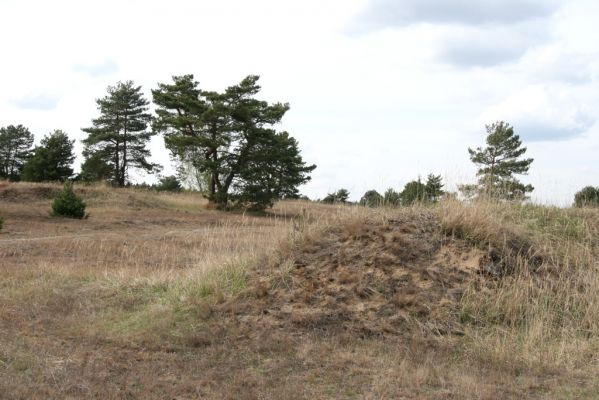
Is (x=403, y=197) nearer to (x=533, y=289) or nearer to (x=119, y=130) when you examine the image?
(x=533, y=289)

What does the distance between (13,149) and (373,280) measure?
1888 inches

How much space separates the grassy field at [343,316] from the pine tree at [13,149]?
4305cm

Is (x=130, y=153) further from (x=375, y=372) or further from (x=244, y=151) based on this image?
(x=375, y=372)

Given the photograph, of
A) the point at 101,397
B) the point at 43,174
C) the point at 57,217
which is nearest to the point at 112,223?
the point at 57,217

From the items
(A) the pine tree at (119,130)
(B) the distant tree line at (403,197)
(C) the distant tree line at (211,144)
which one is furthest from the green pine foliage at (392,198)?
(A) the pine tree at (119,130)

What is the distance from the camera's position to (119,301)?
305 inches

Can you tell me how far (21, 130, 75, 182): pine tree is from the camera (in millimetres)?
40062

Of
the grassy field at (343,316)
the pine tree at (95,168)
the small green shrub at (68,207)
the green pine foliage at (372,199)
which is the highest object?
the pine tree at (95,168)

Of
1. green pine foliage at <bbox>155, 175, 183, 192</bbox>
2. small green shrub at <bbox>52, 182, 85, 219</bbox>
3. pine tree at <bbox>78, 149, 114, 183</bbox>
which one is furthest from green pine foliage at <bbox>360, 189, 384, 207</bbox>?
green pine foliage at <bbox>155, 175, 183, 192</bbox>

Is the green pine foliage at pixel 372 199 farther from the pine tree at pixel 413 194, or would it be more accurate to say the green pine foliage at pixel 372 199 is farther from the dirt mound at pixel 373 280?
the dirt mound at pixel 373 280

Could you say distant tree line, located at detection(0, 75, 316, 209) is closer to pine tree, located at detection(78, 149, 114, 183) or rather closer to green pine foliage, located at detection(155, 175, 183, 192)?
pine tree, located at detection(78, 149, 114, 183)

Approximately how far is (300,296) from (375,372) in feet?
6.16

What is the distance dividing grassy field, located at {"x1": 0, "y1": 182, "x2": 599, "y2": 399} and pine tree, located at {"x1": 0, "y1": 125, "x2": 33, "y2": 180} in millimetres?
43054

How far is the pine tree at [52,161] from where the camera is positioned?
131ft
